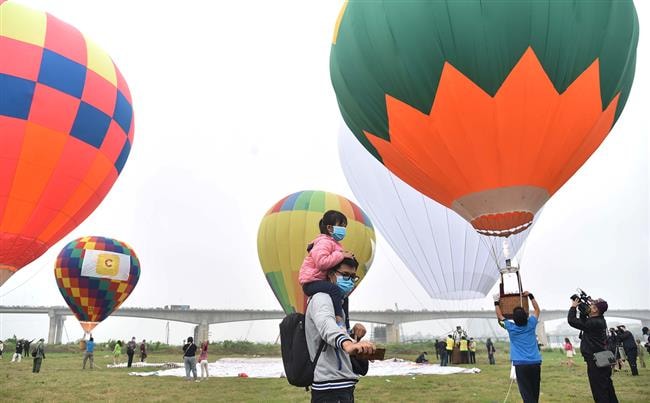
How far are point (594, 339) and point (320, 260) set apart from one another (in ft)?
16.3

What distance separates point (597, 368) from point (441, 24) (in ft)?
17.1

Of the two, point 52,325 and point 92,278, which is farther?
point 52,325

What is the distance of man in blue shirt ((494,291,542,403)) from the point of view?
5.59 meters

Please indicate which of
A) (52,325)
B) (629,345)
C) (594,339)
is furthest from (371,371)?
(52,325)

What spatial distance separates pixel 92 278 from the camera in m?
21.9

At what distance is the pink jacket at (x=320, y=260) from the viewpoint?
2852 millimetres

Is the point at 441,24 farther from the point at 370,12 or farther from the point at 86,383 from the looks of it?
the point at 86,383

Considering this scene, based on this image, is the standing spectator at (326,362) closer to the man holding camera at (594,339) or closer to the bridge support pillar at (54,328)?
the man holding camera at (594,339)

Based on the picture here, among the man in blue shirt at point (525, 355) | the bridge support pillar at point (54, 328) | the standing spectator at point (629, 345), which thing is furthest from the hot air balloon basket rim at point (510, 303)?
the bridge support pillar at point (54, 328)

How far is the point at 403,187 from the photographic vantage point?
16.5 meters

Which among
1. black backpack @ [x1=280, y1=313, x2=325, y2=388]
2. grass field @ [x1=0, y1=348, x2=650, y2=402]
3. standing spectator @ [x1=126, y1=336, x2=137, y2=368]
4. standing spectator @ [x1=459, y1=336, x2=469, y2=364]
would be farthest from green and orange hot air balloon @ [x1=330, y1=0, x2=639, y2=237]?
standing spectator @ [x1=126, y1=336, x2=137, y2=368]

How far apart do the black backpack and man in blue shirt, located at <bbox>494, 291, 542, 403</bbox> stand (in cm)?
381

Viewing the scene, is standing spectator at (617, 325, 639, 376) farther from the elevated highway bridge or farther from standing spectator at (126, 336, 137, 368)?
the elevated highway bridge

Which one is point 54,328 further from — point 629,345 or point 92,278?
point 629,345
